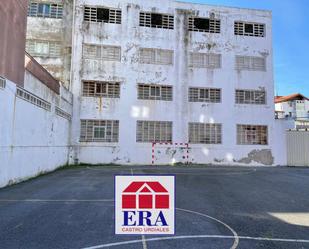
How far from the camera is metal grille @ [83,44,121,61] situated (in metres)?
20.8

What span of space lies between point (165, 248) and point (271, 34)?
2328cm

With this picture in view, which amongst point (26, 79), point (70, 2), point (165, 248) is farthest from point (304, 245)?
point (70, 2)

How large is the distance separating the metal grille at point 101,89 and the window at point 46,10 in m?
5.80

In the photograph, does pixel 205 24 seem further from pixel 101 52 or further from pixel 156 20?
pixel 101 52

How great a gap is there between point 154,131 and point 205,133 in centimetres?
394

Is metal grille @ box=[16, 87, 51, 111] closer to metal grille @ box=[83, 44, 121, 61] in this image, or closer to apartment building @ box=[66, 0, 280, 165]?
apartment building @ box=[66, 0, 280, 165]

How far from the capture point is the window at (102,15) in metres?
21.1

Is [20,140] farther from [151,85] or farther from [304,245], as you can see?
[151,85]

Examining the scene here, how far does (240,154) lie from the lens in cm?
2169

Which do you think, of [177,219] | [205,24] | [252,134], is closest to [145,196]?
[177,219]

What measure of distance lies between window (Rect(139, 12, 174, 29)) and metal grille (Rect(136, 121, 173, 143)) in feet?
24.9

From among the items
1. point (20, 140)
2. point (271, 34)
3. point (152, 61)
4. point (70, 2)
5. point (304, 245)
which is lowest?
point (304, 245)

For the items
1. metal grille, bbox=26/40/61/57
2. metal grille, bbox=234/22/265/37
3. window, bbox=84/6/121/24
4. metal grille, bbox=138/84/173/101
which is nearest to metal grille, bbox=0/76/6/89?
metal grille, bbox=138/84/173/101

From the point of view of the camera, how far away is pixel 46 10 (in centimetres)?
2119
